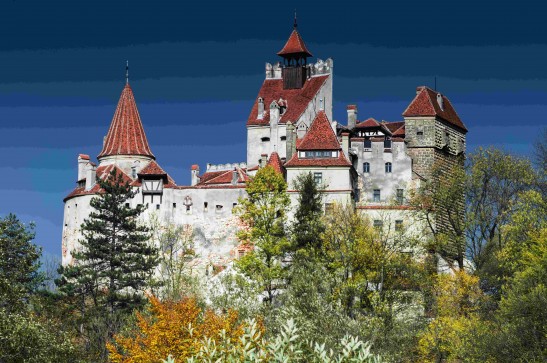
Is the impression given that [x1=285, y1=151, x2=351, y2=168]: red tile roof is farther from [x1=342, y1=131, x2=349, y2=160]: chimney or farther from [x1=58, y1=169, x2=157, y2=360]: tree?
[x1=58, y1=169, x2=157, y2=360]: tree

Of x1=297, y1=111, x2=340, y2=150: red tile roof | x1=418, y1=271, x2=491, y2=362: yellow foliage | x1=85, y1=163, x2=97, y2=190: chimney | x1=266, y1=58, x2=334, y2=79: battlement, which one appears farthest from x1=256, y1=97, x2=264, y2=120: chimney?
x1=418, y1=271, x2=491, y2=362: yellow foliage

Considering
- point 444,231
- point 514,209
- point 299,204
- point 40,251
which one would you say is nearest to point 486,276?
point 514,209

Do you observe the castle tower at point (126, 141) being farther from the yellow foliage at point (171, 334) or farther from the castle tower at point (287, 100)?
the yellow foliage at point (171, 334)

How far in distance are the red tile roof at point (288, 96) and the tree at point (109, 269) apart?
17.9 m

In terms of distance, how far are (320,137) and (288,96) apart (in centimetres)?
1234

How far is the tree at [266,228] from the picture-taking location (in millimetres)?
75625

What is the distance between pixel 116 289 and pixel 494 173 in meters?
23.7

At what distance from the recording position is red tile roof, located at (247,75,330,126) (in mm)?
97375

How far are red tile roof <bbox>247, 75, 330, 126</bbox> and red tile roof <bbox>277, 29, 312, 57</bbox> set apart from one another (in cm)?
263

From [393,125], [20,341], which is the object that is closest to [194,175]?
[393,125]

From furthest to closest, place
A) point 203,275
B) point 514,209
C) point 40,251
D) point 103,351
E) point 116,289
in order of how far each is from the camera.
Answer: point 203,275, point 116,289, point 514,209, point 103,351, point 40,251

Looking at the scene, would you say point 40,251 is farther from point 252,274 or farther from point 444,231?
point 444,231

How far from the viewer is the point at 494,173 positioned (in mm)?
73438

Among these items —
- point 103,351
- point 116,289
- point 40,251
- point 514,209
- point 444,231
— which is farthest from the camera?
point 444,231
